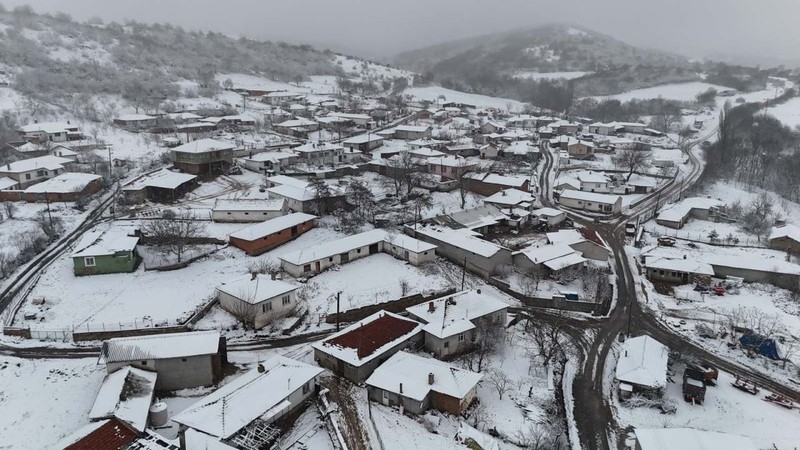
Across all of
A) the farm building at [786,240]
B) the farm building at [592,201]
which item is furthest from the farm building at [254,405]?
the farm building at [786,240]

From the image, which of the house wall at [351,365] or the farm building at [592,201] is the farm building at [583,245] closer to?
the farm building at [592,201]

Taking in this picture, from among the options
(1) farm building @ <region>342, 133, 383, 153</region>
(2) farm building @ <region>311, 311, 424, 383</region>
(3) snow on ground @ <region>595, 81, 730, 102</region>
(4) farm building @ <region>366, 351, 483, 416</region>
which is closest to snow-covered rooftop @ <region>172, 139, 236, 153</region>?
(1) farm building @ <region>342, 133, 383, 153</region>

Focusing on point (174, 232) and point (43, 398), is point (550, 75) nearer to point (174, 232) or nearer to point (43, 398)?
point (174, 232)

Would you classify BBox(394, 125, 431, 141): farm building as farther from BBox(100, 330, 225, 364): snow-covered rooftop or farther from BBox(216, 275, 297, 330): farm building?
BBox(100, 330, 225, 364): snow-covered rooftop

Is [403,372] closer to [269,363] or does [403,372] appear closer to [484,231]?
[269,363]

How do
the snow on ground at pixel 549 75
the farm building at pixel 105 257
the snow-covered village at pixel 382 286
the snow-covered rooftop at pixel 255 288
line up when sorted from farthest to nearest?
1. the snow on ground at pixel 549 75
2. the farm building at pixel 105 257
3. the snow-covered rooftop at pixel 255 288
4. the snow-covered village at pixel 382 286

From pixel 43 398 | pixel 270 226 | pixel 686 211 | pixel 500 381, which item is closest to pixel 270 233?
pixel 270 226

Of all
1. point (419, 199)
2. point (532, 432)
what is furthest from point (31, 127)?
point (532, 432)

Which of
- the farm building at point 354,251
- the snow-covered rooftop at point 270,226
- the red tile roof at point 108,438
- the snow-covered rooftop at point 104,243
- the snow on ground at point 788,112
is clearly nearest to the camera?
the red tile roof at point 108,438
